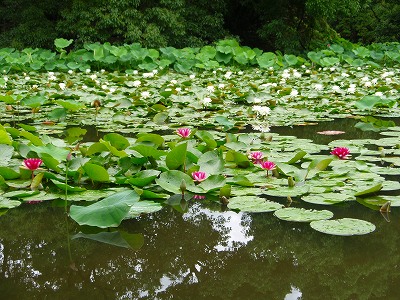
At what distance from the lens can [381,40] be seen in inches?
503

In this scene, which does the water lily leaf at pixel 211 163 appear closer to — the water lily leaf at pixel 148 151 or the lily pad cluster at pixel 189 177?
the lily pad cluster at pixel 189 177

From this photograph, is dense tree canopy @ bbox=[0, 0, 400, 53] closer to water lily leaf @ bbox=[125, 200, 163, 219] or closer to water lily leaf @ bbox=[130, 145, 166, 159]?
water lily leaf @ bbox=[130, 145, 166, 159]

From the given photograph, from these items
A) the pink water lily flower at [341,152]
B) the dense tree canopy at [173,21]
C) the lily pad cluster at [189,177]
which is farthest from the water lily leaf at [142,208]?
the dense tree canopy at [173,21]

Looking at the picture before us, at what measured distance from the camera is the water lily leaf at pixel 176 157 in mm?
1782

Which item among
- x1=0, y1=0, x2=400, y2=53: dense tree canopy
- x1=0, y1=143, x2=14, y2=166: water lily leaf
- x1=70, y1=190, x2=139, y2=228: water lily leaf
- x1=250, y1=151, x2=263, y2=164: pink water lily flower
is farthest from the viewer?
x1=0, y1=0, x2=400, y2=53: dense tree canopy

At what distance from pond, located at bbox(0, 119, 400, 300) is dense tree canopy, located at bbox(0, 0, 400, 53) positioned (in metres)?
7.31

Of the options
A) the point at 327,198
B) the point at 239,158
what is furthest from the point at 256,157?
the point at 327,198

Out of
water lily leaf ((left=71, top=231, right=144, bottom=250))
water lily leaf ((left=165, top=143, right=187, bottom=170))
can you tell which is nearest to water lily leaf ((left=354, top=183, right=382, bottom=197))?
water lily leaf ((left=165, top=143, right=187, bottom=170))

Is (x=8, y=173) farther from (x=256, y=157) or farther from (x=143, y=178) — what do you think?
(x=256, y=157)

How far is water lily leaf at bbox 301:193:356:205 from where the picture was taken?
157 cm

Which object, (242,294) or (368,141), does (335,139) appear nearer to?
(368,141)

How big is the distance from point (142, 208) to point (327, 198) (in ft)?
1.85

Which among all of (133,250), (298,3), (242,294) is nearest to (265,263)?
(242,294)

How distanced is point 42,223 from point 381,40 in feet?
41.5
